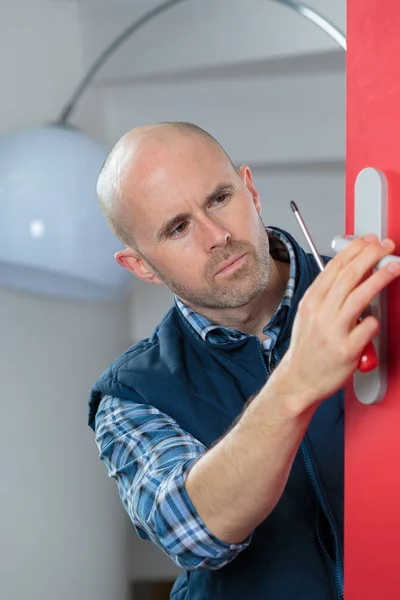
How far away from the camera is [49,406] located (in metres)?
2.76

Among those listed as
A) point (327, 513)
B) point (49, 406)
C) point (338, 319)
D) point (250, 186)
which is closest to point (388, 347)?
point (338, 319)

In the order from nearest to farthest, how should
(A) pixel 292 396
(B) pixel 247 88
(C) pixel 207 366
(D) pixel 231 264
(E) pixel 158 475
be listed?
(A) pixel 292 396, (E) pixel 158 475, (D) pixel 231 264, (C) pixel 207 366, (B) pixel 247 88

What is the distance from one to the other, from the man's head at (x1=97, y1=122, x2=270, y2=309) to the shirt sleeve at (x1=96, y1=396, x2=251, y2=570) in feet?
0.66

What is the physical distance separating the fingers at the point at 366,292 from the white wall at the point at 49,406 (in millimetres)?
2076

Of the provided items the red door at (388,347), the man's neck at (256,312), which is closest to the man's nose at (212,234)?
the man's neck at (256,312)

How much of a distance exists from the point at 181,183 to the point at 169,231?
0.27 ft

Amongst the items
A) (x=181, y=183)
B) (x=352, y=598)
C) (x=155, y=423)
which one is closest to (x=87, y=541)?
(x=155, y=423)

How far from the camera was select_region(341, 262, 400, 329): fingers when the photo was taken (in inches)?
24.6

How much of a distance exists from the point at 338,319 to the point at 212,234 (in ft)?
2.05

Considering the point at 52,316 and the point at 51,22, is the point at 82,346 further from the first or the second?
the point at 51,22

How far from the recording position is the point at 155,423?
1312 mm

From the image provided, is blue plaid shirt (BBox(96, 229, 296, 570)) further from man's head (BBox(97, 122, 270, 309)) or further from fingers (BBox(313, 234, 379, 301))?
fingers (BBox(313, 234, 379, 301))

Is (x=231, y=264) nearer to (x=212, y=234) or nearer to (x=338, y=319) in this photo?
(x=212, y=234)

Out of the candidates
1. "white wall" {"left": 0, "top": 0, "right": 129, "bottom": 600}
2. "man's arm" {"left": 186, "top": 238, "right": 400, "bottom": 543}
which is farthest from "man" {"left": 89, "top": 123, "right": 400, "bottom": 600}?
"white wall" {"left": 0, "top": 0, "right": 129, "bottom": 600}
